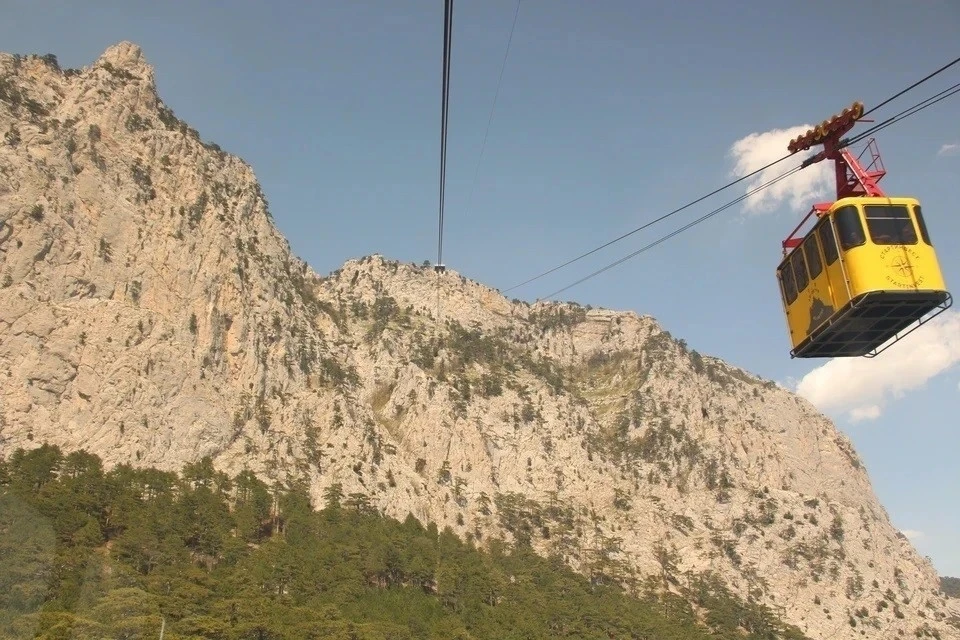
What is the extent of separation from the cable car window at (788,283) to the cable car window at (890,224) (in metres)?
2.70

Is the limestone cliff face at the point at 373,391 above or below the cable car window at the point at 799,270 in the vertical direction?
above

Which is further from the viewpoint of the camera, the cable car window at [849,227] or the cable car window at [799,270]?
the cable car window at [799,270]

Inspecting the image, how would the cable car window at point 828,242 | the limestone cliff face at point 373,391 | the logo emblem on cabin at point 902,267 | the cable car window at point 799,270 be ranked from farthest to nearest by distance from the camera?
1. the limestone cliff face at point 373,391
2. the cable car window at point 799,270
3. the cable car window at point 828,242
4. the logo emblem on cabin at point 902,267

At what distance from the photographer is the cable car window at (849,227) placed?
13898 millimetres

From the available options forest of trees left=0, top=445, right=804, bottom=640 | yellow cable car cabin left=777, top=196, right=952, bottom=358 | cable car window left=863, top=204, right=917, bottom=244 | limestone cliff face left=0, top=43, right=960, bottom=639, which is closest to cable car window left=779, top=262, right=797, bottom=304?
yellow cable car cabin left=777, top=196, right=952, bottom=358

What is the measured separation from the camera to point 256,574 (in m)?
56.6

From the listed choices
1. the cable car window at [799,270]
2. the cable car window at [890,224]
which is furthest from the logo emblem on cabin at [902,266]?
the cable car window at [799,270]

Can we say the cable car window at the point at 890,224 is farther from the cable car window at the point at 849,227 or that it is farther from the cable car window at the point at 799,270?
the cable car window at the point at 799,270

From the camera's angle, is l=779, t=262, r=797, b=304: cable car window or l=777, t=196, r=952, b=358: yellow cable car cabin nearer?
l=777, t=196, r=952, b=358: yellow cable car cabin

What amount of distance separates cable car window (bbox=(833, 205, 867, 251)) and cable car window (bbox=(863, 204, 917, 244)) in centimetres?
21

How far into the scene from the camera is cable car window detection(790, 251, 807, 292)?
1588cm

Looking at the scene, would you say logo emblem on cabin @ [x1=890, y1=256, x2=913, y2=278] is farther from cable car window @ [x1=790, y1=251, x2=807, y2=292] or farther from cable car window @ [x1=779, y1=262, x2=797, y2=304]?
cable car window @ [x1=779, y1=262, x2=797, y2=304]

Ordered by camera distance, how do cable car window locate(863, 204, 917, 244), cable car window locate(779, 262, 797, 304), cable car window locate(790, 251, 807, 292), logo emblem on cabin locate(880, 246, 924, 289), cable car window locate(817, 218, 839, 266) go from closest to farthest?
logo emblem on cabin locate(880, 246, 924, 289), cable car window locate(863, 204, 917, 244), cable car window locate(817, 218, 839, 266), cable car window locate(790, 251, 807, 292), cable car window locate(779, 262, 797, 304)

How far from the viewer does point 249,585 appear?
5316cm
